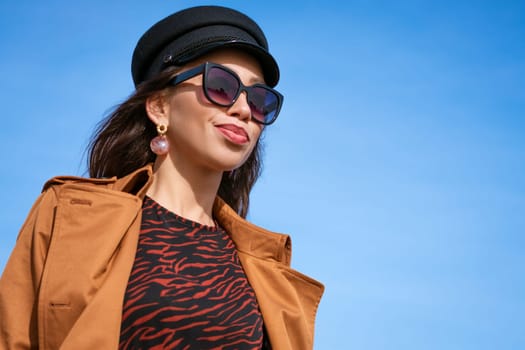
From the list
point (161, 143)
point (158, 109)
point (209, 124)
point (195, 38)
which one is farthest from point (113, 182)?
point (195, 38)

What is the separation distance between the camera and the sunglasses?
13.6ft

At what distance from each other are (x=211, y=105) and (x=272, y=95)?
51cm

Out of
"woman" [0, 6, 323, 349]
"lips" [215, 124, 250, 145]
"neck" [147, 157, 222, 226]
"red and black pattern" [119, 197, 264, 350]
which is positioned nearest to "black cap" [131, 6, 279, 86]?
"woman" [0, 6, 323, 349]

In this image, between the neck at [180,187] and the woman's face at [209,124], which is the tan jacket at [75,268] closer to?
the neck at [180,187]

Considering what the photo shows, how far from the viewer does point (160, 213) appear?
13.8ft

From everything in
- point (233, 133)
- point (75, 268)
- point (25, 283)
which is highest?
point (233, 133)

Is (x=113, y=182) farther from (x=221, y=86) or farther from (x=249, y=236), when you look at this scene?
(x=249, y=236)

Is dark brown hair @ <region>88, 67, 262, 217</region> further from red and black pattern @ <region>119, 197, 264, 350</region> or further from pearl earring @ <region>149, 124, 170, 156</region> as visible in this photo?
red and black pattern @ <region>119, 197, 264, 350</region>

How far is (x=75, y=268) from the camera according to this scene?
3.58 m

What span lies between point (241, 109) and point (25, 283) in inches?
61.3

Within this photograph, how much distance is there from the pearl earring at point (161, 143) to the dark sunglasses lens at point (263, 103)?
55 centimetres

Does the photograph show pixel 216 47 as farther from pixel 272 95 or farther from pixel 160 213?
pixel 160 213

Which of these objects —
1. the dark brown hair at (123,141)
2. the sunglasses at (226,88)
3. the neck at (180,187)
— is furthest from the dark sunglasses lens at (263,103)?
the dark brown hair at (123,141)

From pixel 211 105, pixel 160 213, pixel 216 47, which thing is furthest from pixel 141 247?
pixel 216 47
